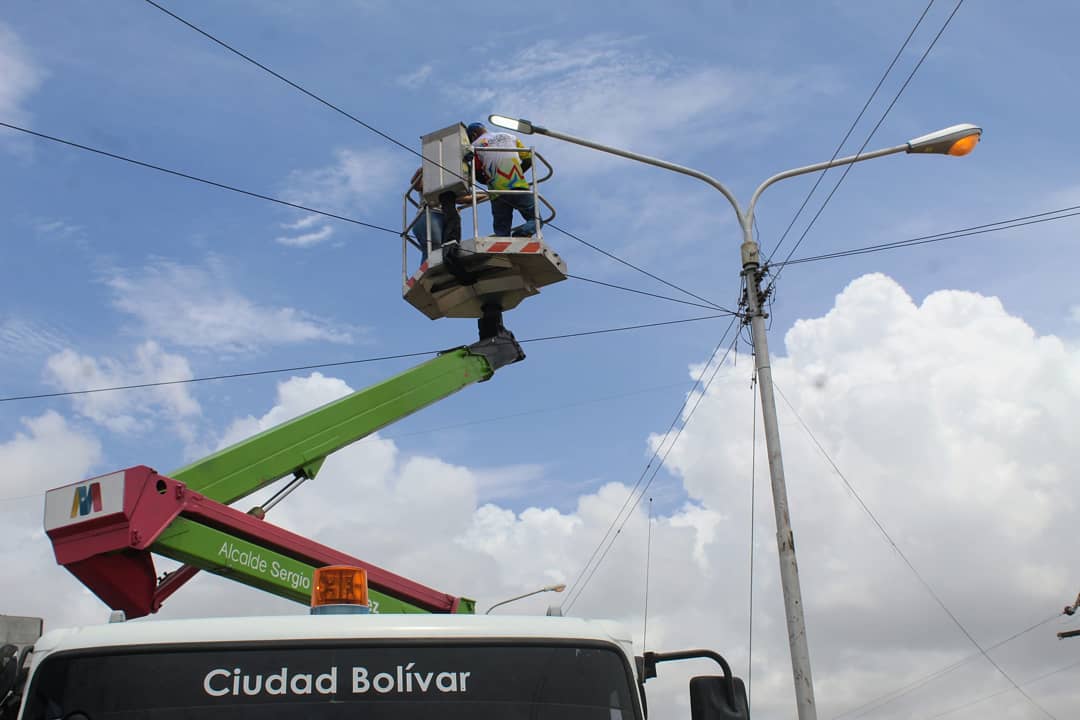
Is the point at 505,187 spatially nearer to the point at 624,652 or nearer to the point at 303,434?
the point at 303,434

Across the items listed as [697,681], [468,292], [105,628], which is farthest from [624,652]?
[468,292]

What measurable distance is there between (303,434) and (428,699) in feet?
13.7

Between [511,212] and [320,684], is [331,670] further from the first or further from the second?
[511,212]

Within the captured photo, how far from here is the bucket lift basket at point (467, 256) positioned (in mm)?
9758

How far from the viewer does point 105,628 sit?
4.36m

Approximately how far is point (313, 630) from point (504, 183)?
6.58 m

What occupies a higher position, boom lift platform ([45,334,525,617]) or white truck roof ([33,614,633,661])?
boom lift platform ([45,334,525,617])

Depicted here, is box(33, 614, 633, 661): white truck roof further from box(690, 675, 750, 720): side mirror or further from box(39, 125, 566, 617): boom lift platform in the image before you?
box(39, 125, 566, 617): boom lift platform

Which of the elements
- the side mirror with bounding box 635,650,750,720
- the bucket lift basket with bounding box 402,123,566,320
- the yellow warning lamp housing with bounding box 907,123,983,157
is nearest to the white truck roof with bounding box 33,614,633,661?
the side mirror with bounding box 635,650,750,720

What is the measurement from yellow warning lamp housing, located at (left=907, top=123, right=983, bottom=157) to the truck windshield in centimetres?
969

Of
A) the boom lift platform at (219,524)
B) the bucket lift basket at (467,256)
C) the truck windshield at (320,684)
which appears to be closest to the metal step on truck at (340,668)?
the truck windshield at (320,684)

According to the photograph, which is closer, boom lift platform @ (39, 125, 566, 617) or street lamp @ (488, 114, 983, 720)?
boom lift platform @ (39, 125, 566, 617)

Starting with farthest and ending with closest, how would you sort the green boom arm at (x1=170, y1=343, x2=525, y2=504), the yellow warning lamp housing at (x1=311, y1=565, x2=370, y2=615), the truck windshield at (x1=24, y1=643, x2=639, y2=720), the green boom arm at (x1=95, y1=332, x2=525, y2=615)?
the green boom arm at (x1=170, y1=343, x2=525, y2=504) → the green boom arm at (x1=95, y1=332, x2=525, y2=615) → the yellow warning lamp housing at (x1=311, y1=565, x2=370, y2=615) → the truck windshield at (x1=24, y1=643, x2=639, y2=720)

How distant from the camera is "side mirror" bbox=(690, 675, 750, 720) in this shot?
4641 mm
